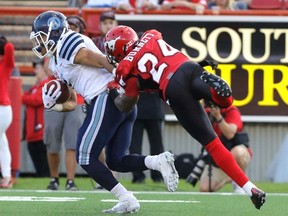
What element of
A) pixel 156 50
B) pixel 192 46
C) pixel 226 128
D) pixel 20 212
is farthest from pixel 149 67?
pixel 192 46

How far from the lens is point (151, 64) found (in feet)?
23.5

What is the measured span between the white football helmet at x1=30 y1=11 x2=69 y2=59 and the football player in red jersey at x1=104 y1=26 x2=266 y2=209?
0.65 meters

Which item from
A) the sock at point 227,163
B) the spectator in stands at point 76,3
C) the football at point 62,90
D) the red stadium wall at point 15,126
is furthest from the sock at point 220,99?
the spectator in stands at point 76,3

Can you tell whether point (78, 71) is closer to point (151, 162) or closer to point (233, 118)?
point (151, 162)

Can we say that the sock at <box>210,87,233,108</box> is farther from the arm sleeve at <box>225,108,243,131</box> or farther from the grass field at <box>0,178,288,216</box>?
the arm sleeve at <box>225,108,243,131</box>

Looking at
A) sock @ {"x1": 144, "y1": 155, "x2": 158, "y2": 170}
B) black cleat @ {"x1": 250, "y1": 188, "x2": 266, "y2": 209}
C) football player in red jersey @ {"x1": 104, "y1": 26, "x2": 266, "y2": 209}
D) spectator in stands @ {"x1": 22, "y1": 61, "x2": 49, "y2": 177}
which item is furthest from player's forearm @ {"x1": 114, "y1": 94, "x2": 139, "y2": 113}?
spectator in stands @ {"x1": 22, "y1": 61, "x2": 49, "y2": 177}

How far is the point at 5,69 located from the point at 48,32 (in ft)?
9.91

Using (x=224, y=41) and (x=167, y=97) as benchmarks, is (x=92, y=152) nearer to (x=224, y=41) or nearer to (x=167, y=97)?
(x=167, y=97)

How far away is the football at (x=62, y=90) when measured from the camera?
779cm

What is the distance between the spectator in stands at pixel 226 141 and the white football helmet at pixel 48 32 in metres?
2.60

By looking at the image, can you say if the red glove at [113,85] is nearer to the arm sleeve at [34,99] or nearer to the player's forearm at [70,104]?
the player's forearm at [70,104]

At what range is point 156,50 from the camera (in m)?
7.21

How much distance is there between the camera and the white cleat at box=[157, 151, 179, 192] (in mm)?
7328

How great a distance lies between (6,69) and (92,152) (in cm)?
342
